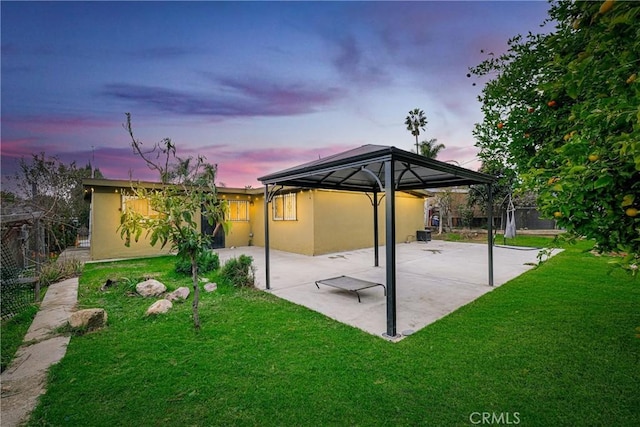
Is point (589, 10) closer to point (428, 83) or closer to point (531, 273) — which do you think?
point (531, 273)

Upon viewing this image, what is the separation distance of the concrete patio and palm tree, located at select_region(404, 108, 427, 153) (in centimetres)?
2181

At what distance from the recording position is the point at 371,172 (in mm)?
4082

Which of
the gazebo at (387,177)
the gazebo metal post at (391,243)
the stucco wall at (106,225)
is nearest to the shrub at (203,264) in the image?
the gazebo at (387,177)

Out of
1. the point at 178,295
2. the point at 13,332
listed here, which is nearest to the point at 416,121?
the point at 178,295

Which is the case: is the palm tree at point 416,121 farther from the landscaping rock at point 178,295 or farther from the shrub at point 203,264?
the landscaping rock at point 178,295

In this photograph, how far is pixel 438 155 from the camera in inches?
998

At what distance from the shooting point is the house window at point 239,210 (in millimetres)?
13780

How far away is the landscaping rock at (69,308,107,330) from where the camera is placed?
3.95 metres

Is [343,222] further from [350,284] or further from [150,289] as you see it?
[150,289]

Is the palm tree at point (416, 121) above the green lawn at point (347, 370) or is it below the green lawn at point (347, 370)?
above

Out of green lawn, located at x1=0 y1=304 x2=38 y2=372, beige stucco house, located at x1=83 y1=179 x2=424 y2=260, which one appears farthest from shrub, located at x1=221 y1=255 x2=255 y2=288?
beige stucco house, located at x1=83 y1=179 x2=424 y2=260

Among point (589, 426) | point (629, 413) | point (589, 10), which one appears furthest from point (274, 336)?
point (589, 10)

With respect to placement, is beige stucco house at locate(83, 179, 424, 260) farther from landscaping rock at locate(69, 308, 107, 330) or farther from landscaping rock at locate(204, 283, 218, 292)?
landscaping rock at locate(69, 308, 107, 330)

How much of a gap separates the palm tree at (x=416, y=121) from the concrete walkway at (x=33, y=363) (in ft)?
103
